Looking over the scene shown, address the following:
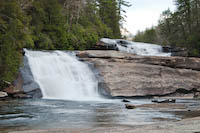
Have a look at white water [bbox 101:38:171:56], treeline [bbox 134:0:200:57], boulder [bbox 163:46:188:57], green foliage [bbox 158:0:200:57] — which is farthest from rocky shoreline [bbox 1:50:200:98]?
green foliage [bbox 158:0:200:57]

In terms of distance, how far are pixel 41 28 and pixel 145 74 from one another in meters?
12.4

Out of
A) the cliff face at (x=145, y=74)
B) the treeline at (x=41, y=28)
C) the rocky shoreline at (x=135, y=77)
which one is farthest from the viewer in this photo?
the cliff face at (x=145, y=74)

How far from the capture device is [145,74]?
23156 millimetres

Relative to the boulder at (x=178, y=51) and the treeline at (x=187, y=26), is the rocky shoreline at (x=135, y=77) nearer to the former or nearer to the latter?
the boulder at (x=178, y=51)

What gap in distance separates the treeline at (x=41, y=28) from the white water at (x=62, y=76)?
155 centimetres

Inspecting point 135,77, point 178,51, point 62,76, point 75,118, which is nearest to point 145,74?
point 135,77

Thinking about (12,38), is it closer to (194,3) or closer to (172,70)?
(172,70)

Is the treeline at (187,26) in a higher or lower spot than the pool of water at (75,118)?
higher

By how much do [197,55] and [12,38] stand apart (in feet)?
78.2

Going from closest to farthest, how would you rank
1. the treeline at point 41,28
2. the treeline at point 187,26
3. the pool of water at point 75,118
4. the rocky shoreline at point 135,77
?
the pool of water at point 75,118
the treeline at point 41,28
the rocky shoreline at point 135,77
the treeline at point 187,26

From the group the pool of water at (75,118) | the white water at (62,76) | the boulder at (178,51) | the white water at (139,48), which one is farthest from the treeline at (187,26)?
the pool of water at (75,118)

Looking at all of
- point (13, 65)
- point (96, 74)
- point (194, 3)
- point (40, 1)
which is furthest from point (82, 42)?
point (194, 3)

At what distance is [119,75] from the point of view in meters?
22.1

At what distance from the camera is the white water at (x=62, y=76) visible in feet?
65.5
